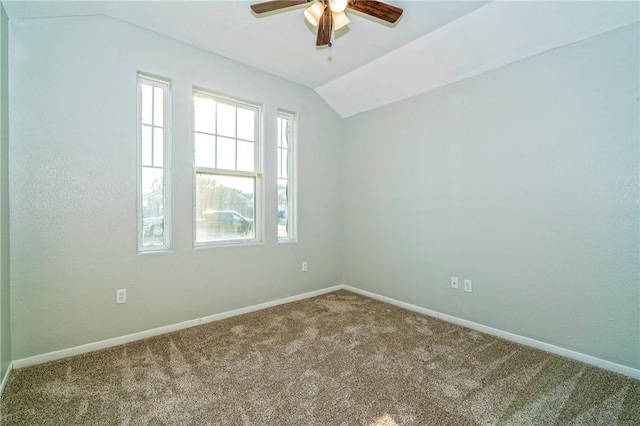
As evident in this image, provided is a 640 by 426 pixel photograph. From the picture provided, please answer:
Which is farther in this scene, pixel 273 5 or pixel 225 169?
pixel 225 169

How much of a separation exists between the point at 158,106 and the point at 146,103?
0.10 meters

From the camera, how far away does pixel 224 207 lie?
315 centimetres

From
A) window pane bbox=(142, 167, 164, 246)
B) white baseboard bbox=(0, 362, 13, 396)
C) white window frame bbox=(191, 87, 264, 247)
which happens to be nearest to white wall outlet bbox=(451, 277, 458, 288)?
white window frame bbox=(191, 87, 264, 247)

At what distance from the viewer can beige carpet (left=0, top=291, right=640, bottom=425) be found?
163cm

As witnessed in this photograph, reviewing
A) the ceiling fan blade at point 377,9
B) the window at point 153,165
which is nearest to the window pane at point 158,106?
the window at point 153,165

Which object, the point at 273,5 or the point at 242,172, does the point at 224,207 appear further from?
the point at 273,5

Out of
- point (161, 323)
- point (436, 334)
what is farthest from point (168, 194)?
point (436, 334)

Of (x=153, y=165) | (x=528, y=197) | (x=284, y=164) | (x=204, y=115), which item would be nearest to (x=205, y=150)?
(x=204, y=115)

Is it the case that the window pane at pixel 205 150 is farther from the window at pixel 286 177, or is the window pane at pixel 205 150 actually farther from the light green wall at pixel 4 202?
the light green wall at pixel 4 202

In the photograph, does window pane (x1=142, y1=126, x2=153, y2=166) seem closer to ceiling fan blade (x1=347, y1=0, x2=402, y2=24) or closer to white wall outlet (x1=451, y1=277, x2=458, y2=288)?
ceiling fan blade (x1=347, y1=0, x2=402, y2=24)

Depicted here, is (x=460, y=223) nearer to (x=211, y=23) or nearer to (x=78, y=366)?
(x=211, y=23)

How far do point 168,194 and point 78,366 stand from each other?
4.76 feet

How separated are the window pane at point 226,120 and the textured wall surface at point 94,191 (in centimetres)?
17

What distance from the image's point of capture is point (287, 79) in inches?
139
